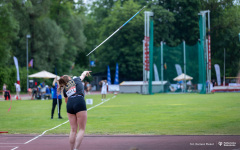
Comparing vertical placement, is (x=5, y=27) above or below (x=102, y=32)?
below

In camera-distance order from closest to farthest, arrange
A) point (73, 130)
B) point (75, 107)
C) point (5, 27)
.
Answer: point (75, 107), point (73, 130), point (5, 27)

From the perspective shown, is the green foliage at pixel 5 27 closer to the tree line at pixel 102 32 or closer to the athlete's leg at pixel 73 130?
the tree line at pixel 102 32

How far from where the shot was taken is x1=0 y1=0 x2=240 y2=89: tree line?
1871 inches

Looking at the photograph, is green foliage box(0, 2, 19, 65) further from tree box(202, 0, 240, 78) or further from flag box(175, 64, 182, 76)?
tree box(202, 0, 240, 78)

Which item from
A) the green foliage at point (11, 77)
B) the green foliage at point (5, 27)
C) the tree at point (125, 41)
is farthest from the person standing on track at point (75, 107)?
the tree at point (125, 41)

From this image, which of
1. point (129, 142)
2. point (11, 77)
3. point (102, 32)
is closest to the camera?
point (129, 142)

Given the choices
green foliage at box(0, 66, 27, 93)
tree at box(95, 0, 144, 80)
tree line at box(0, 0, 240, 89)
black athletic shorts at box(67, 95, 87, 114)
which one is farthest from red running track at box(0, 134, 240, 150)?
tree at box(95, 0, 144, 80)

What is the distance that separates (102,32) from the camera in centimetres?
6831

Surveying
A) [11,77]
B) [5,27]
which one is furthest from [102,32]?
[5,27]

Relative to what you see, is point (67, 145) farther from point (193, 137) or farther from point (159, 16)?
point (159, 16)

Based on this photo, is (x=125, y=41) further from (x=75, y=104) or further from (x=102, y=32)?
(x=75, y=104)

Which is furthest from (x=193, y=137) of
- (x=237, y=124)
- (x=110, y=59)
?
(x=110, y=59)

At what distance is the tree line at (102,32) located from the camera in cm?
4753

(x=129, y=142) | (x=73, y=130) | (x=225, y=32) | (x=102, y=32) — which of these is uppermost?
(x=102, y=32)
